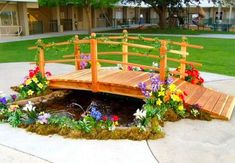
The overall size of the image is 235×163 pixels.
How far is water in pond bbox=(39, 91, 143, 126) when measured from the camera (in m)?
7.97

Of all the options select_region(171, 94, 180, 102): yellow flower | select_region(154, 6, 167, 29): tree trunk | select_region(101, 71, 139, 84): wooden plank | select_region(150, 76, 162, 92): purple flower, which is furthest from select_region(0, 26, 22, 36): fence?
select_region(171, 94, 180, 102): yellow flower

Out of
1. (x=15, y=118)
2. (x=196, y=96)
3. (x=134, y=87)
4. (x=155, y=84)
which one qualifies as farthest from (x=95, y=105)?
(x=196, y=96)

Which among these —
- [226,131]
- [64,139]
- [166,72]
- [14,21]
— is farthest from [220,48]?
[14,21]

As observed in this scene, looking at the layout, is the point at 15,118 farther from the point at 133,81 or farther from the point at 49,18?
the point at 49,18

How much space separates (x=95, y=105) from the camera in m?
8.58

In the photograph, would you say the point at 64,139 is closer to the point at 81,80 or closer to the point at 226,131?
the point at 81,80

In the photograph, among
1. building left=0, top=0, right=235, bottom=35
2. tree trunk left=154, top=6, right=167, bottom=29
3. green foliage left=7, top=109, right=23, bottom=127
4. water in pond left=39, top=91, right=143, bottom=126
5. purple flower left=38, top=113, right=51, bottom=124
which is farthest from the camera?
tree trunk left=154, top=6, right=167, bottom=29

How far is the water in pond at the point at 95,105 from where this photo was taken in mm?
7973

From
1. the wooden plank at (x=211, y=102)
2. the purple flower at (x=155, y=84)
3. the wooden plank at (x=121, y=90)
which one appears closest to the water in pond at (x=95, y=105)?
the wooden plank at (x=121, y=90)

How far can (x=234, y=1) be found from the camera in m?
39.7

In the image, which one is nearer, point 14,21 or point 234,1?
point 14,21

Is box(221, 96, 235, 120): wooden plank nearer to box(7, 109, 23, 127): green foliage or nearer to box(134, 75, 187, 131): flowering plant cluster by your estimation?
box(134, 75, 187, 131): flowering plant cluster

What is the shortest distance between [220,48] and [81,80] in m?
12.3

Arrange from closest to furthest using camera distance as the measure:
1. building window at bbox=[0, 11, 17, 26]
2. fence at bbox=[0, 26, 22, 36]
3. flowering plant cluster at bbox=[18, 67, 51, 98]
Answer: flowering plant cluster at bbox=[18, 67, 51, 98] → fence at bbox=[0, 26, 22, 36] → building window at bbox=[0, 11, 17, 26]
